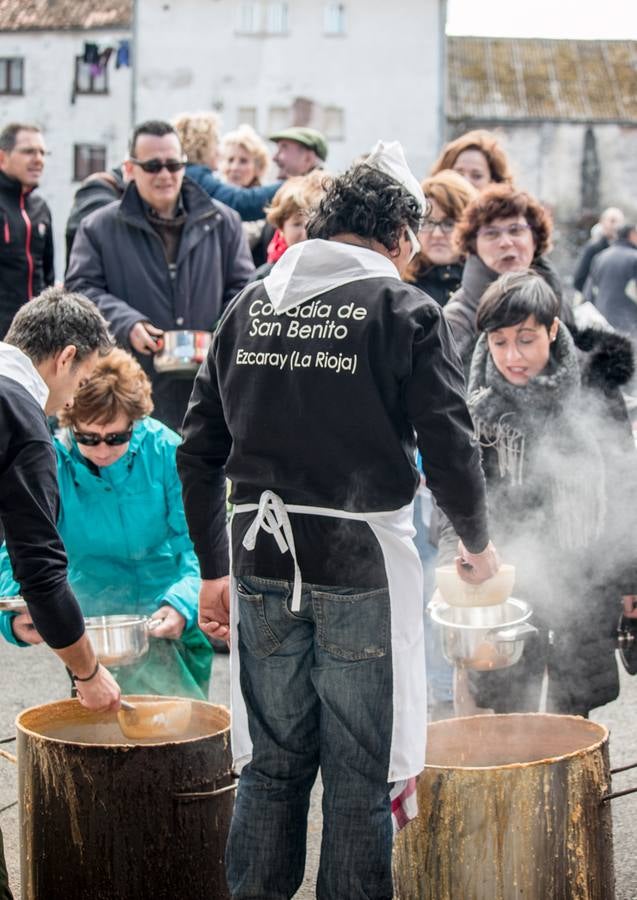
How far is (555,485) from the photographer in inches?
173

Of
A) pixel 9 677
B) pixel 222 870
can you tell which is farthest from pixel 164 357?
pixel 222 870

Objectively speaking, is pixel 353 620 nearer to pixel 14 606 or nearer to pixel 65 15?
pixel 14 606

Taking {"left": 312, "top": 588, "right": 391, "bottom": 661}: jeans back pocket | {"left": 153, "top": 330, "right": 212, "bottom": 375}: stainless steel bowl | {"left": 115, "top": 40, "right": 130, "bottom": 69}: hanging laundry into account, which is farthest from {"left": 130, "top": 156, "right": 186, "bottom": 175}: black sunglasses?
{"left": 115, "top": 40, "right": 130, "bottom": 69}: hanging laundry

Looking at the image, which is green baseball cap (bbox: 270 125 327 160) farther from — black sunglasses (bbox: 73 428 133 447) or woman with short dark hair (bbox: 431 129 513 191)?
black sunglasses (bbox: 73 428 133 447)

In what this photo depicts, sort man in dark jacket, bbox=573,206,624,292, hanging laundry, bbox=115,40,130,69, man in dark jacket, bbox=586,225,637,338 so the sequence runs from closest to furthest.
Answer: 1. man in dark jacket, bbox=586,225,637,338
2. man in dark jacket, bbox=573,206,624,292
3. hanging laundry, bbox=115,40,130,69

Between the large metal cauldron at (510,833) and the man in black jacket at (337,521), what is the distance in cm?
14

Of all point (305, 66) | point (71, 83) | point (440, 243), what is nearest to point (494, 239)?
point (440, 243)

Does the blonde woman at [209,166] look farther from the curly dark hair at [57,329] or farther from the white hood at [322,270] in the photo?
the white hood at [322,270]

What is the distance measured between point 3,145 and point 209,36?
34592 mm

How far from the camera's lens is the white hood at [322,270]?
3.08 meters

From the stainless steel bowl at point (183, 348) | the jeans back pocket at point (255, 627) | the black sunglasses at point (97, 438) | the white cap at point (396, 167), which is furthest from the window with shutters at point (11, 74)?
the jeans back pocket at point (255, 627)

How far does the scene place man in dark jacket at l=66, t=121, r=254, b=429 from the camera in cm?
629

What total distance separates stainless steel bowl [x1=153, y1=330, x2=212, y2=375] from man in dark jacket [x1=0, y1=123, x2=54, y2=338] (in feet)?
5.74

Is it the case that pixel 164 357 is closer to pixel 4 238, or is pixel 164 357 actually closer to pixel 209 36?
pixel 4 238
